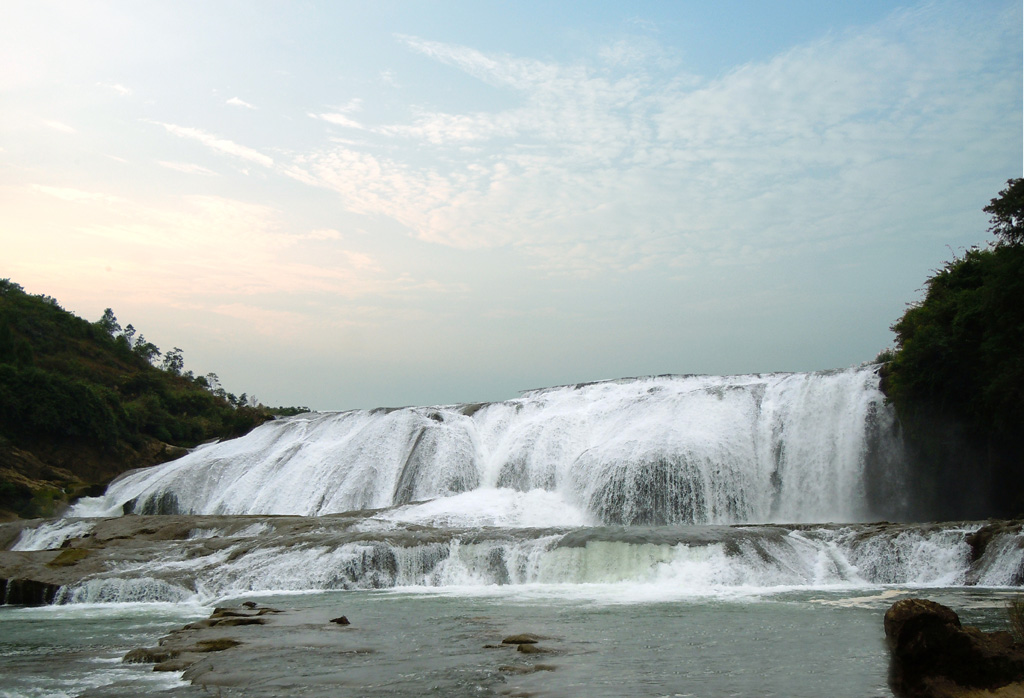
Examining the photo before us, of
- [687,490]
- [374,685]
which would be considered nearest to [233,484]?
[687,490]

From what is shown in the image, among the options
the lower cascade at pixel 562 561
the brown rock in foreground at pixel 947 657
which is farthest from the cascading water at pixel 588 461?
the brown rock in foreground at pixel 947 657

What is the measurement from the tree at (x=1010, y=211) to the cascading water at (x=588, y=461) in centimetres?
595

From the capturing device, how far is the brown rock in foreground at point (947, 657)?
6.47 metres

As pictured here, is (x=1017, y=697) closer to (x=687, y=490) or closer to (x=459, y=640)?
(x=459, y=640)

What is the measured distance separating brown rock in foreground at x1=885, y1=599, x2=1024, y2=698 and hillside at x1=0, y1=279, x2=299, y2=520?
40.3 m

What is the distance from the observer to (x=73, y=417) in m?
48.3

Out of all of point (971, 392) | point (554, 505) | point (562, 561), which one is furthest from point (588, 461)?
point (971, 392)

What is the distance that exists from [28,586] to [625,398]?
70.0ft

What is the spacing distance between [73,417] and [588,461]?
116ft

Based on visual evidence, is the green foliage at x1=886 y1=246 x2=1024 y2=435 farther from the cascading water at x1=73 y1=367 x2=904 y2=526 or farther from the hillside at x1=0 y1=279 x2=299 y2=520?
the hillside at x1=0 y1=279 x2=299 y2=520

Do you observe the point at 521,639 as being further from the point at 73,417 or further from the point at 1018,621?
the point at 73,417

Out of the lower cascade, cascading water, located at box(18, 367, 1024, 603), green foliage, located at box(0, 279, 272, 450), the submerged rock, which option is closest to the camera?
the submerged rock

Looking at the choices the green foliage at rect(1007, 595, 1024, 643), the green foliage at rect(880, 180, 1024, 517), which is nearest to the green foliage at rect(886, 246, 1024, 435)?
the green foliage at rect(880, 180, 1024, 517)

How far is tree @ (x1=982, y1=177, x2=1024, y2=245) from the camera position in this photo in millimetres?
22219
